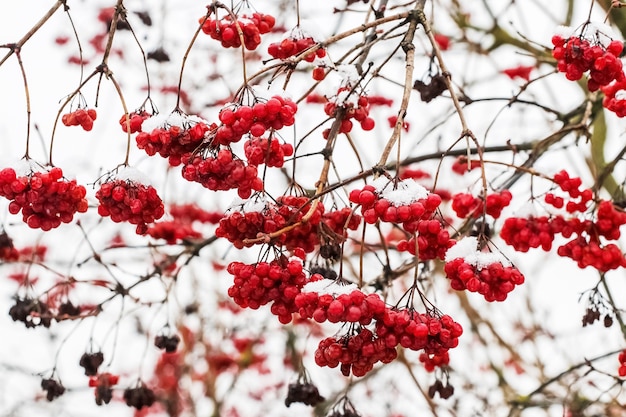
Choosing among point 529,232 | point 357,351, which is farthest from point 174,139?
point 529,232

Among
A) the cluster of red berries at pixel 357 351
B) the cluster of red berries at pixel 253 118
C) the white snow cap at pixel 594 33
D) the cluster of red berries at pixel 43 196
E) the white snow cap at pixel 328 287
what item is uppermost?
the white snow cap at pixel 594 33

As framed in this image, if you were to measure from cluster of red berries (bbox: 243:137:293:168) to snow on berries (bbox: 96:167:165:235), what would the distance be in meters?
0.33

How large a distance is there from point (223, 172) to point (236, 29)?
0.54 metres

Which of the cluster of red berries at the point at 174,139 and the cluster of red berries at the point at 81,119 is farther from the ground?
the cluster of red berries at the point at 81,119

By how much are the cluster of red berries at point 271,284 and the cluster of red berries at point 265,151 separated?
259mm

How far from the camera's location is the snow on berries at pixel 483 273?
170 centimetres

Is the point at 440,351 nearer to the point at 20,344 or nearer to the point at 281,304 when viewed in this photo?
the point at 281,304

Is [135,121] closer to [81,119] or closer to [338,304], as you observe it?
[81,119]

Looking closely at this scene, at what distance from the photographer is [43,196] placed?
1.92 metres

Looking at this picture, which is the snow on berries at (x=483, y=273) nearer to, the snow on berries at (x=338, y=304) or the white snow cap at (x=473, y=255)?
the white snow cap at (x=473, y=255)

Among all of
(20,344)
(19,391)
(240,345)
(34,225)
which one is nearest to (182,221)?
(240,345)

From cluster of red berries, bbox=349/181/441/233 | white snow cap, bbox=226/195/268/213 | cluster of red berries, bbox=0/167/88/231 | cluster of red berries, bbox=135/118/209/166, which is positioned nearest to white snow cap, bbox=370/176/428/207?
cluster of red berries, bbox=349/181/441/233

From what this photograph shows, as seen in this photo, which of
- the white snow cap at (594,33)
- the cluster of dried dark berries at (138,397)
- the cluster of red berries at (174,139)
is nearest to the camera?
the cluster of red berries at (174,139)

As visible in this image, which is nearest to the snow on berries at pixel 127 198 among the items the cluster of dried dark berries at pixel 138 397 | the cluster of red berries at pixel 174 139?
the cluster of red berries at pixel 174 139
